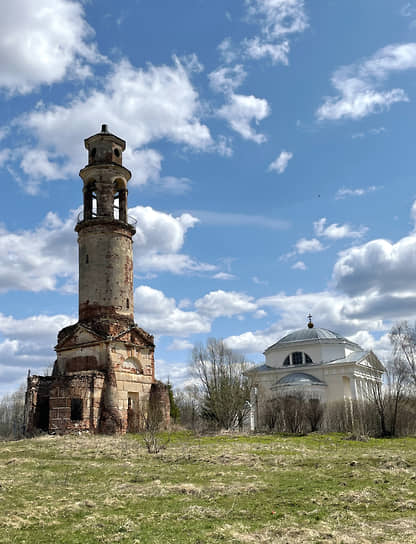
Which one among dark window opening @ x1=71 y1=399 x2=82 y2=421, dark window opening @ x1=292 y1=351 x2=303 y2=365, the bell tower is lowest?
dark window opening @ x1=71 y1=399 x2=82 y2=421

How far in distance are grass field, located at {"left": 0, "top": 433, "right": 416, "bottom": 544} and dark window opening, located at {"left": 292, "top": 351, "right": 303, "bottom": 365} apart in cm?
2905

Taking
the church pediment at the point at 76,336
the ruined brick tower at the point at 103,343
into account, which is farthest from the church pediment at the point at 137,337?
the church pediment at the point at 76,336

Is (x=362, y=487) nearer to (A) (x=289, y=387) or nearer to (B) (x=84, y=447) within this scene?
(B) (x=84, y=447)

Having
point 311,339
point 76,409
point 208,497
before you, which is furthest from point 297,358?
point 208,497

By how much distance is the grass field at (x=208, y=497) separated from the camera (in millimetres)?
8344

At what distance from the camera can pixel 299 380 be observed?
43.8 meters

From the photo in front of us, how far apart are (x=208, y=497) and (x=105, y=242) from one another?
82.2ft

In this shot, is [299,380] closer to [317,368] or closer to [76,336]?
[317,368]

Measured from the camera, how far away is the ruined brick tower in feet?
97.2

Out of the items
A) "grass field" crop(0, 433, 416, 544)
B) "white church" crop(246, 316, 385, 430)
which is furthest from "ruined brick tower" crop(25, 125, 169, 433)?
"white church" crop(246, 316, 385, 430)

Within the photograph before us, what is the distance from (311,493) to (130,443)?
14048 mm

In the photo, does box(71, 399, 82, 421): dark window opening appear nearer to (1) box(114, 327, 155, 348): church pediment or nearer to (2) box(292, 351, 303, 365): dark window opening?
(1) box(114, 327, 155, 348): church pediment

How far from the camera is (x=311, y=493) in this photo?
11.5 m

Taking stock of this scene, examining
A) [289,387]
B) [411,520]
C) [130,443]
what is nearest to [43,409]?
[130,443]
